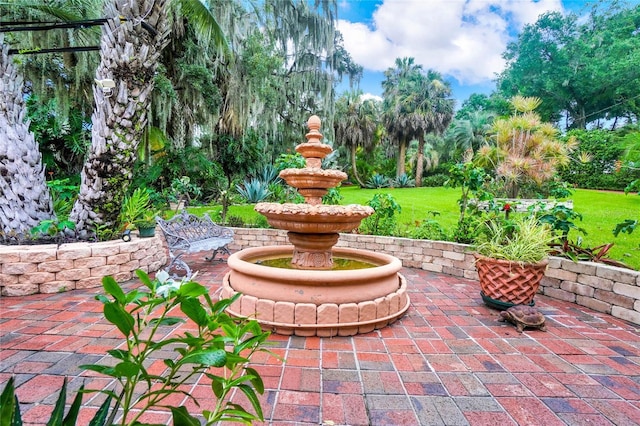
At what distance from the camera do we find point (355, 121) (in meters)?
21.5

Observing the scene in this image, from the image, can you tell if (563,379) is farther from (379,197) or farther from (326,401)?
(379,197)

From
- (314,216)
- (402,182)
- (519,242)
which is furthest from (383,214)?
(402,182)

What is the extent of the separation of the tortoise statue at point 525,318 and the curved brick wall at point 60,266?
4656 mm

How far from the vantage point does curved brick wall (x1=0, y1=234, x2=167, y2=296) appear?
3.69 meters

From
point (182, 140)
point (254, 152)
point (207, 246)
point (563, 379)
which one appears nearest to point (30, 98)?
→ point (182, 140)

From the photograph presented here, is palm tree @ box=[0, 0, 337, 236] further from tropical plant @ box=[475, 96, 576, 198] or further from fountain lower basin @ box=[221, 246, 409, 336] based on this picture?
tropical plant @ box=[475, 96, 576, 198]

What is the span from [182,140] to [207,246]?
269 inches

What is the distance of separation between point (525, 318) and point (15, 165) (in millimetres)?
6460

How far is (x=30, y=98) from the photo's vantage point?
8.02m

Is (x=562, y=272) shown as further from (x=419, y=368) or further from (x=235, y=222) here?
(x=235, y=222)

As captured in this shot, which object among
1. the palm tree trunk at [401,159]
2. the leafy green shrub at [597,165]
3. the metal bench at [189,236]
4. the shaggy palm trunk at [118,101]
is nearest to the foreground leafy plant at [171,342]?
the metal bench at [189,236]

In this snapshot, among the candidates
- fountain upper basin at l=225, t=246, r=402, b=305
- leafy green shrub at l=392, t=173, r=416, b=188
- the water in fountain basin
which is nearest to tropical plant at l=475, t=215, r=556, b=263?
fountain upper basin at l=225, t=246, r=402, b=305

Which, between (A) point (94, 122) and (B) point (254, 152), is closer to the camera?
(A) point (94, 122)

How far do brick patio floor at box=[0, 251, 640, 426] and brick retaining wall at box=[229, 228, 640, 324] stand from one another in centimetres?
18
